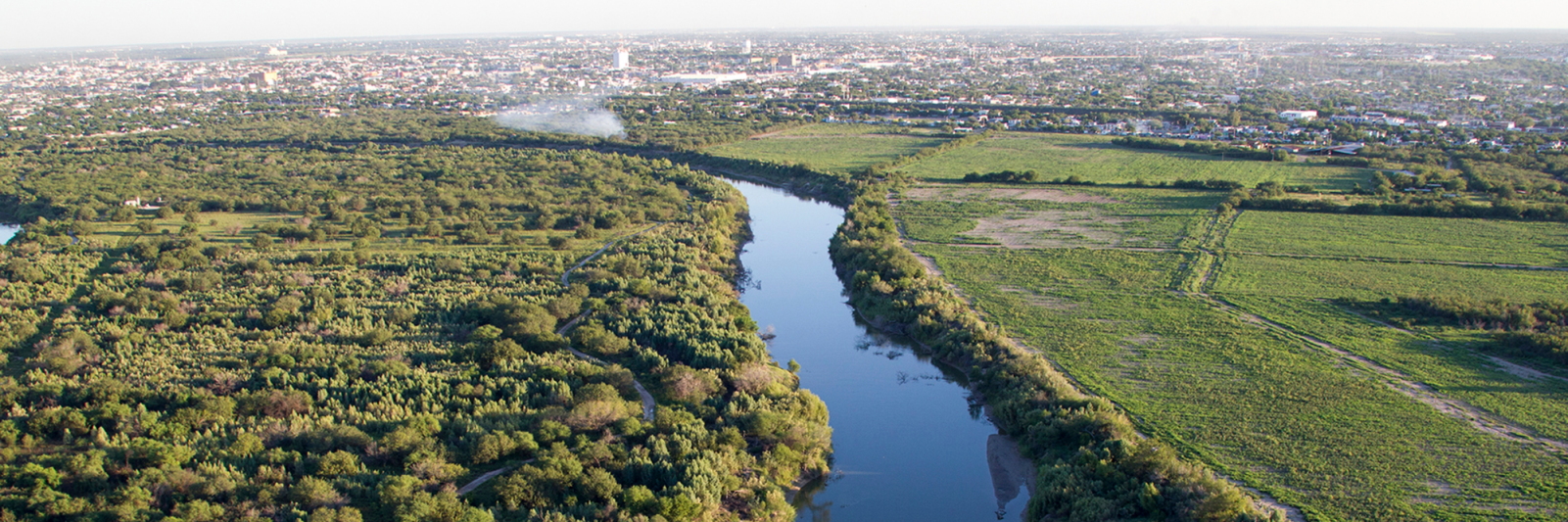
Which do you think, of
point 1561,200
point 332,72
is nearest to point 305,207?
point 1561,200

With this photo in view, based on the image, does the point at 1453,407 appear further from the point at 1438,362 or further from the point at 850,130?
the point at 850,130

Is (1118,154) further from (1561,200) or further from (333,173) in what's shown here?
(333,173)

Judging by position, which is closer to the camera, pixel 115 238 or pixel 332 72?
pixel 115 238

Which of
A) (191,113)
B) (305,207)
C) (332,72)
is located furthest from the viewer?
(332,72)

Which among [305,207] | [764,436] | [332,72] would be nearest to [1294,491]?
[764,436]

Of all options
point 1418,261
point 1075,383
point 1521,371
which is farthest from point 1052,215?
point 1521,371

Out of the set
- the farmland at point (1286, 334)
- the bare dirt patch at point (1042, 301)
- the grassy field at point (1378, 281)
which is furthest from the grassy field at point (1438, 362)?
the bare dirt patch at point (1042, 301)

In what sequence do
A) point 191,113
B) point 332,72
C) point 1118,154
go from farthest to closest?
1. point 332,72
2. point 191,113
3. point 1118,154
